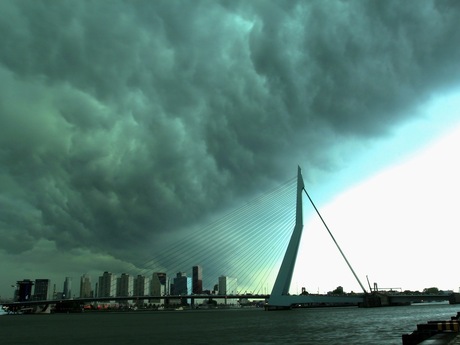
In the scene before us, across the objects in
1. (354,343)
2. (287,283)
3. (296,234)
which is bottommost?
(354,343)

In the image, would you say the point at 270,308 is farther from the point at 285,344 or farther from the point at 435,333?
the point at 435,333

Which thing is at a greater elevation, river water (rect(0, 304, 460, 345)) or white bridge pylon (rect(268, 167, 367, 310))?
white bridge pylon (rect(268, 167, 367, 310))

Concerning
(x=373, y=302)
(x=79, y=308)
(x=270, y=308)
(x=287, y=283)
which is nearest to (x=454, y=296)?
(x=373, y=302)

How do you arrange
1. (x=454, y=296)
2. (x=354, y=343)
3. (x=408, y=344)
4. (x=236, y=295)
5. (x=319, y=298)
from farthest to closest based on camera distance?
(x=454, y=296) → (x=236, y=295) → (x=319, y=298) → (x=354, y=343) → (x=408, y=344)

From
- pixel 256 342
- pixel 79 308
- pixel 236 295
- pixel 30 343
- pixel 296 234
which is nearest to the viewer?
pixel 256 342

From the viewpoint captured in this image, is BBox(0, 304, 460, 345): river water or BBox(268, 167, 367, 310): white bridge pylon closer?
BBox(0, 304, 460, 345): river water

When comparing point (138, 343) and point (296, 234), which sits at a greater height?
point (296, 234)

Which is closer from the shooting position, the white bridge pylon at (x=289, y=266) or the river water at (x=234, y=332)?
the river water at (x=234, y=332)

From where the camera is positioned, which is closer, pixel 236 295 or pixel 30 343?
pixel 30 343

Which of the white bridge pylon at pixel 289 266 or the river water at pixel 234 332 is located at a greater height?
the white bridge pylon at pixel 289 266

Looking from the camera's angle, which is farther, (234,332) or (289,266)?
(289,266)

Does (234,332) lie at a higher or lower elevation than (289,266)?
lower
